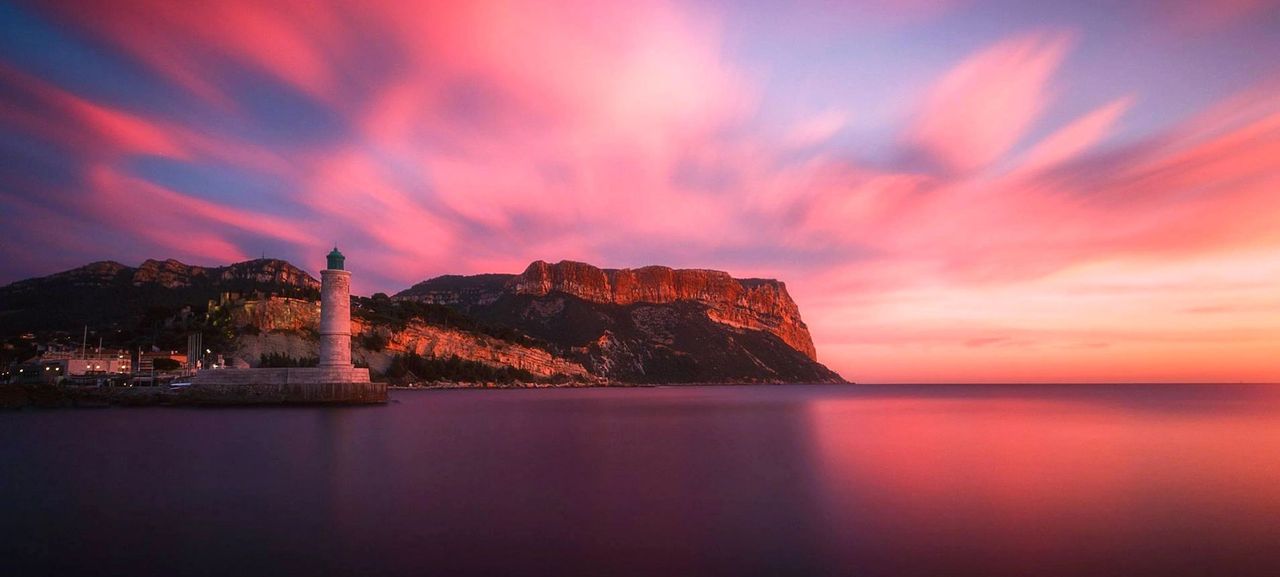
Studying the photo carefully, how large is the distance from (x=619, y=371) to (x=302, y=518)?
14784 cm

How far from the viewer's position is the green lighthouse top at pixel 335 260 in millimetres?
48531

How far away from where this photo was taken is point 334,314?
47.6 m

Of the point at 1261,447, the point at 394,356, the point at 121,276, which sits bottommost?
the point at 1261,447

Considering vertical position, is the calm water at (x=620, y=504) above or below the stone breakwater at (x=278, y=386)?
below

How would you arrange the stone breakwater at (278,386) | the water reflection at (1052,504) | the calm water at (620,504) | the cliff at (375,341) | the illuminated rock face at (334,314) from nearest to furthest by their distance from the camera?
the calm water at (620,504), the water reflection at (1052,504), the illuminated rock face at (334,314), the stone breakwater at (278,386), the cliff at (375,341)

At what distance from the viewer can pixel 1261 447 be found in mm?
31750

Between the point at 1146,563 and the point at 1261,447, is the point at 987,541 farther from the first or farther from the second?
the point at 1261,447

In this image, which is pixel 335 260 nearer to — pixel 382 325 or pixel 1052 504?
pixel 1052 504

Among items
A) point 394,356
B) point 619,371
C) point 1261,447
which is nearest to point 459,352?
point 394,356

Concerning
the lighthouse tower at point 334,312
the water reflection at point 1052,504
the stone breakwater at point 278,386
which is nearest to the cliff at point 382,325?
the stone breakwater at point 278,386

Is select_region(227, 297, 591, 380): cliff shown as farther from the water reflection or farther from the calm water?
the water reflection

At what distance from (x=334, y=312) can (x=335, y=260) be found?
3.84 metres

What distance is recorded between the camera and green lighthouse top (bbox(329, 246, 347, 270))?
48.5m

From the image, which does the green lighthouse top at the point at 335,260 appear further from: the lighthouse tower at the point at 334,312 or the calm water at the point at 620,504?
the calm water at the point at 620,504
